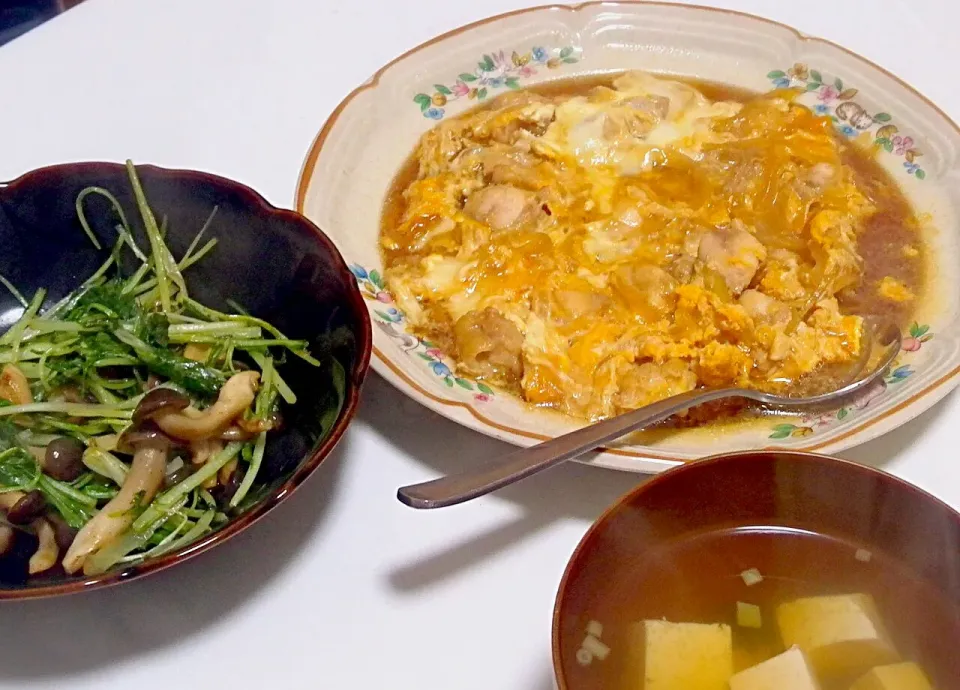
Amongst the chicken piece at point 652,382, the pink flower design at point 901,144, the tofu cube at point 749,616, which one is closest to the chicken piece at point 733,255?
the chicken piece at point 652,382

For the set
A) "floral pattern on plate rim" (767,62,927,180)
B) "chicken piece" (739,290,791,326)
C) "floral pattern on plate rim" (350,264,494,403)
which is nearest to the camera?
"floral pattern on plate rim" (350,264,494,403)

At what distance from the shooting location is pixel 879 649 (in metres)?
1.14

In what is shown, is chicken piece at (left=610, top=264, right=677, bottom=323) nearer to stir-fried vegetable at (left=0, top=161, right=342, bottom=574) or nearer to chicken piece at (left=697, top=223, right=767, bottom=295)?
chicken piece at (left=697, top=223, right=767, bottom=295)

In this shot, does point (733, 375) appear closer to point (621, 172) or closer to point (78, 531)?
point (621, 172)

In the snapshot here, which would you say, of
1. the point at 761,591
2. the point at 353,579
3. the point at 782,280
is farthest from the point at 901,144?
the point at 353,579

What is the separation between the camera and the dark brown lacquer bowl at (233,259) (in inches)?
60.2

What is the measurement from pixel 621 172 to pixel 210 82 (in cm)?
123

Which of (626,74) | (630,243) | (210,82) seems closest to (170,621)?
(630,243)

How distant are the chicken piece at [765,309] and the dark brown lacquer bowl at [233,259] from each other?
2.97 ft

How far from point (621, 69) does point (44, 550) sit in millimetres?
2001

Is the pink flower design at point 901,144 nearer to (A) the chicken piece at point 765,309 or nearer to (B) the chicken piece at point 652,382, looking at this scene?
(A) the chicken piece at point 765,309

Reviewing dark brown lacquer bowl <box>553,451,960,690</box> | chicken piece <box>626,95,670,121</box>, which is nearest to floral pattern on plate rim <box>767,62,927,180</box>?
chicken piece <box>626,95,670,121</box>

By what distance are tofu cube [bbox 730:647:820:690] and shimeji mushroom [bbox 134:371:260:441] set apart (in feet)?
2.93

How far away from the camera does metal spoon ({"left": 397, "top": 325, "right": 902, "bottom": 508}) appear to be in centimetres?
132
